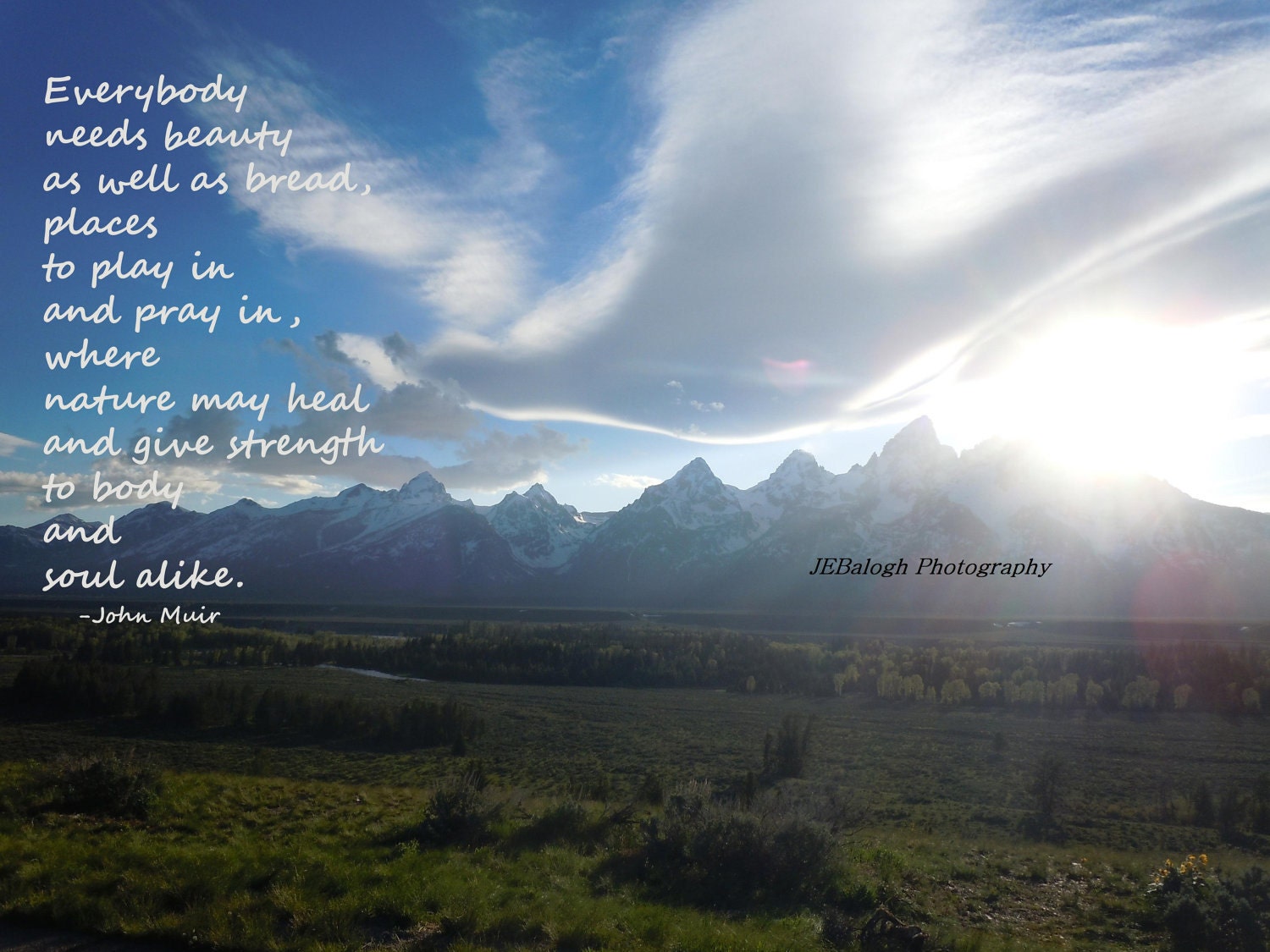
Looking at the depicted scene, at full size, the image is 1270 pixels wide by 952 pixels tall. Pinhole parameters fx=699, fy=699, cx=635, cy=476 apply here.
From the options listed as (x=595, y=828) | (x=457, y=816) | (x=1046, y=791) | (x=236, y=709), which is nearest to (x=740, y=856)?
(x=595, y=828)

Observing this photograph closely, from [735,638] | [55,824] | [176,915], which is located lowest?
[735,638]

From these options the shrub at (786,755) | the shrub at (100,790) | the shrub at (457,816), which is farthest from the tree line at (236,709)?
the shrub at (457,816)

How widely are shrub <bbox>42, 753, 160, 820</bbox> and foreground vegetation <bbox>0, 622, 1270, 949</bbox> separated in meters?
0.06

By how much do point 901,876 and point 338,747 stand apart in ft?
109

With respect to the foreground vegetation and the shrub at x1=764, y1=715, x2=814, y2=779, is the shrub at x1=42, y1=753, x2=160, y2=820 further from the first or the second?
the shrub at x1=764, y1=715, x2=814, y2=779

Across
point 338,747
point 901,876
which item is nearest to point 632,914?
point 901,876

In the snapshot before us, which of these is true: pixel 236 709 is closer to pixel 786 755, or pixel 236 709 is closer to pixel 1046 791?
pixel 786 755

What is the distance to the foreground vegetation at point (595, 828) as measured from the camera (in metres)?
10.5

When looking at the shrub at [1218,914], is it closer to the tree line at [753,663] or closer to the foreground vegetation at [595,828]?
the foreground vegetation at [595,828]

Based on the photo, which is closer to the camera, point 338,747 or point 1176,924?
point 1176,924

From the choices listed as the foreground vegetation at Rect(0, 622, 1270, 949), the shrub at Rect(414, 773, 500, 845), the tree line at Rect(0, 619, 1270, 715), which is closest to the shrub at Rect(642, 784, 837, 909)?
the foreground vegetation at Rect(0, 622, 1270, 949)

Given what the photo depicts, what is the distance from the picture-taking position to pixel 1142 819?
1099 inches

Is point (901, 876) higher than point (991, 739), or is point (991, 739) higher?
point (901, 876)

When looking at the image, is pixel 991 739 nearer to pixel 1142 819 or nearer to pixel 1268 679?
pixel 1142 819
